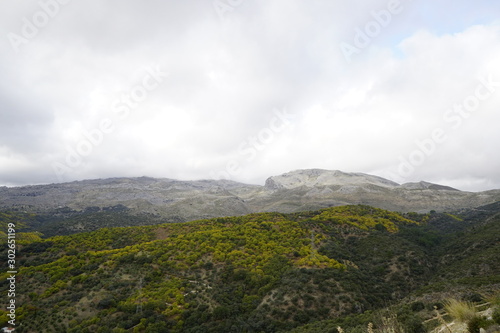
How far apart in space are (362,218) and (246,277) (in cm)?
3693

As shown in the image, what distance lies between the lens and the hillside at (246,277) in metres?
24.1

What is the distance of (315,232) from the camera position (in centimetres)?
4778

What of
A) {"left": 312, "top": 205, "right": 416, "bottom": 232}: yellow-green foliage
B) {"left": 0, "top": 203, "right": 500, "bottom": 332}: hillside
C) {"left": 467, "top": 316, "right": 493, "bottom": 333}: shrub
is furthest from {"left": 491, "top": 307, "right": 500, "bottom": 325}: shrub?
{"left": 312, "top": 205, "right": 416, "bottom": 232}: yellow-green foliage

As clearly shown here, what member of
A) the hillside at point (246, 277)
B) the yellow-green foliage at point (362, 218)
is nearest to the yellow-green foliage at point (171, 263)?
the hillside at point (246, 277)

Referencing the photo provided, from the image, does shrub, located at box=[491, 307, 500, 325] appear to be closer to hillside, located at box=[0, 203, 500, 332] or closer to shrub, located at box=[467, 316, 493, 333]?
shrub, located at box=[467, 316, 493, 333]

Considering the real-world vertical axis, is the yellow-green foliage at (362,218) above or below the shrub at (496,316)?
below

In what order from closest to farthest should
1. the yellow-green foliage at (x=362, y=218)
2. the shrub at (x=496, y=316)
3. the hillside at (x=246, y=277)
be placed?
1. the shrub at (x=496, y=316)
2. the hillside at (x=246, y=277)
3. the yellow-green foliage at (x=362, y=218)

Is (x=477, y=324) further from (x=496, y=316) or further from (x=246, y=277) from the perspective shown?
(x=246, y=277)

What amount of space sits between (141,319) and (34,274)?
64.0 feet

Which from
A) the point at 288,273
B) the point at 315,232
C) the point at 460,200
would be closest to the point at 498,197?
the point at 460,200

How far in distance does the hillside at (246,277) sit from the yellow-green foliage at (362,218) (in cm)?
229

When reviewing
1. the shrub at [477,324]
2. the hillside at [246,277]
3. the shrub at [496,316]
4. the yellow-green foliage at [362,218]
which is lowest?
the hillside at [246,277]

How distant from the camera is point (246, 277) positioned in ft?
103

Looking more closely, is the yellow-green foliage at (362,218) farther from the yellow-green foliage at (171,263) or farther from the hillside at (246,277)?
the hillside at (246,277)
